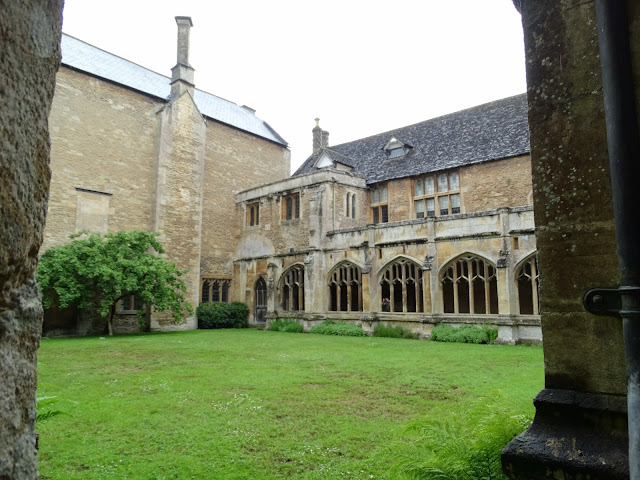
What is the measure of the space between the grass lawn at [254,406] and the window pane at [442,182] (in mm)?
10865

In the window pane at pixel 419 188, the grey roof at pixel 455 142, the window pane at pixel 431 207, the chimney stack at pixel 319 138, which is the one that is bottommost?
the window pane at pixel 431 207

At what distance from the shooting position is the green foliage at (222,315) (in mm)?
23031

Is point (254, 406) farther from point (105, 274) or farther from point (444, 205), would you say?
point (444, 205)

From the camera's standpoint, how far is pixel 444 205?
21125 mm

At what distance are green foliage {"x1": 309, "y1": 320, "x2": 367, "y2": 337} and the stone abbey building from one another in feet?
1.75

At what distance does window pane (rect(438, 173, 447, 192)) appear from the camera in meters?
21.2

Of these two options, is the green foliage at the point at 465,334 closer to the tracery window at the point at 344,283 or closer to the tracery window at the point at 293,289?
the tracery window at the point at 344,283

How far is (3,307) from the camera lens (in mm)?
1036

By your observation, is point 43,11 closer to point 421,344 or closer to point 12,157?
point 12,157

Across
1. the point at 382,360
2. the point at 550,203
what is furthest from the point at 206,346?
the point at 550,203

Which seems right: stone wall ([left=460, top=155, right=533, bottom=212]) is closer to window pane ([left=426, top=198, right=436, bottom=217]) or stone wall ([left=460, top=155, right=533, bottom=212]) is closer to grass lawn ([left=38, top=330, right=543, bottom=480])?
window pane ([left=426, top=198, right=436, bottom=217])

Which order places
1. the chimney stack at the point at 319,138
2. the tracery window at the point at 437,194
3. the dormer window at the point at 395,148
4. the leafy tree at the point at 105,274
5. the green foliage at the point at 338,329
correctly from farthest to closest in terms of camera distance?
the chimney stack at the point at 319,138 < the dormer window at the point at 395,148 < the tracery window at the point at 437,194 < the green foliage at the point at 338,329 < the leafy tree at the point at 105,274

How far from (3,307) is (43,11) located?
0.80 m

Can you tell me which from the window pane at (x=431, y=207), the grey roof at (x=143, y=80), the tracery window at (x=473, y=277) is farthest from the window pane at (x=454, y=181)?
the grey roof at (x=143, y=80)
